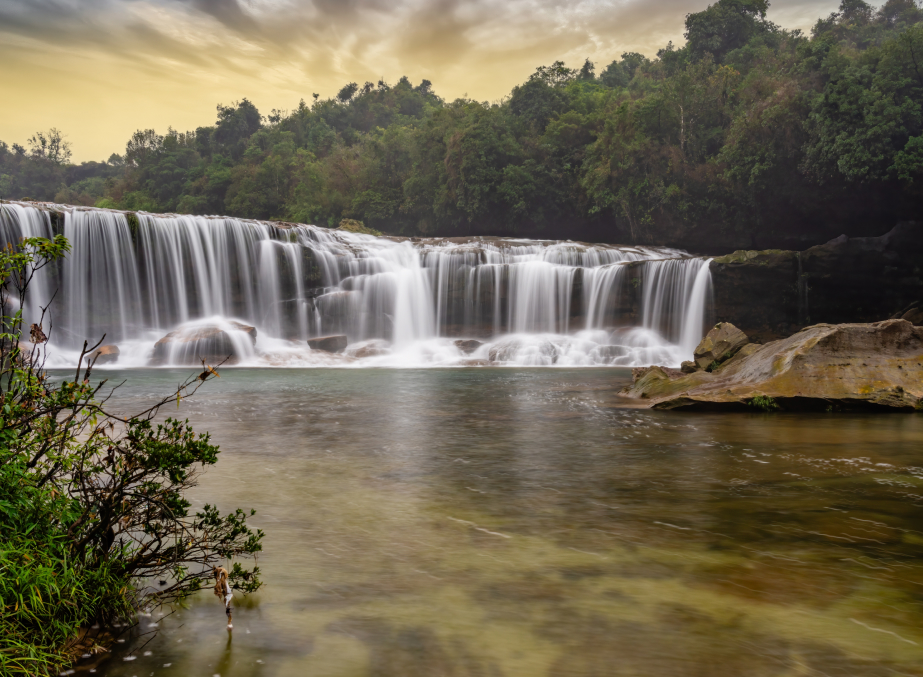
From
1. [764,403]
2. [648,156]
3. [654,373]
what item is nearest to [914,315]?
[654,373]

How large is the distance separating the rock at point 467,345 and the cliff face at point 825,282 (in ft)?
30.6

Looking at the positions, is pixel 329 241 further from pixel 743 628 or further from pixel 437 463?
pixel 743 628

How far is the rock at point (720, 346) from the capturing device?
46.1 feet

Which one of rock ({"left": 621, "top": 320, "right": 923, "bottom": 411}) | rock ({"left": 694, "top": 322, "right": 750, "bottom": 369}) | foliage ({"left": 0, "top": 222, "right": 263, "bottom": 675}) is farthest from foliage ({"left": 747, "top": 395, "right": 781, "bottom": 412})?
foliage ({"left": 0, "top": 222, "right": 263, "bottom": 675})

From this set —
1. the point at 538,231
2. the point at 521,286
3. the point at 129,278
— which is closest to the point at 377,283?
the point at 521,286

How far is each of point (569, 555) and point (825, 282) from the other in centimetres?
2394

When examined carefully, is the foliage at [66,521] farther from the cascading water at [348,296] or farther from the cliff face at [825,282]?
the cliff face at [825,282]

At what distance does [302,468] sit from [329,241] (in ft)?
77.8

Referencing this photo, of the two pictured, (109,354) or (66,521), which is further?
(109,354)

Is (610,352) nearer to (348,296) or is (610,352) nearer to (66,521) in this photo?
(348,296)

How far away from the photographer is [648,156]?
1388 inches

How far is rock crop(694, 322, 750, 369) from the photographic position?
14.1 meters

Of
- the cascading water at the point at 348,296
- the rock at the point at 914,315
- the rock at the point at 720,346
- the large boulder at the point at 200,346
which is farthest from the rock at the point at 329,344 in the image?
the rock at the point at 914,315

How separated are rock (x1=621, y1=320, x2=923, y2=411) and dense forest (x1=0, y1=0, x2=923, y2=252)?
16347 millimetres
